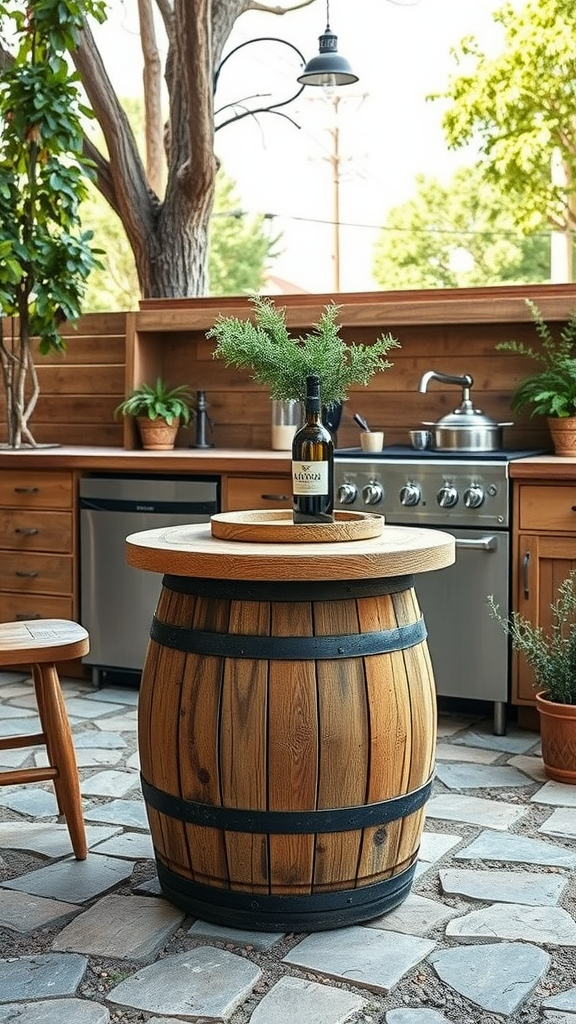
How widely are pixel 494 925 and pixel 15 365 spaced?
3.74 m

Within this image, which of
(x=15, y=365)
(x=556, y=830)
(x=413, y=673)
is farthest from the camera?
(x=15, y=365)

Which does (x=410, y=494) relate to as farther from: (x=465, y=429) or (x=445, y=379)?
(x=445, y=379)

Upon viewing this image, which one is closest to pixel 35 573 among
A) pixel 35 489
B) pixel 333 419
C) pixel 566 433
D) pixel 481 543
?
pixel 35 489

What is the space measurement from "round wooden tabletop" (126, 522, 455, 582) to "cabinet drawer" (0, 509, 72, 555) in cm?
232

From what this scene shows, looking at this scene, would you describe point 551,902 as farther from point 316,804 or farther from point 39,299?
point 39,299

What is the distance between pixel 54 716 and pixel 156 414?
7.86 ft

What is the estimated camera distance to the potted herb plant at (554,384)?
14.3ft

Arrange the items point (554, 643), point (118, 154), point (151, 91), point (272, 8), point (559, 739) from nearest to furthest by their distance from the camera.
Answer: point (559, 739) → point (554, 643) → point (118, 154) → point (272, 8) → point (151, 91)

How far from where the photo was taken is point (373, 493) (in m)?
4.30

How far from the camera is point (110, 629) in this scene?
15.8ft

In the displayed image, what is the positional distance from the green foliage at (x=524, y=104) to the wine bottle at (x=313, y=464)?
11.1m

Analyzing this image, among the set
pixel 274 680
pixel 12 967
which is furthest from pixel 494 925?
pixel 12 967

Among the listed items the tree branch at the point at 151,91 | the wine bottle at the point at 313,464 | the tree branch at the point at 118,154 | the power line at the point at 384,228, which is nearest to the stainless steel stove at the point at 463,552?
the wine bottle at the point at 313,464

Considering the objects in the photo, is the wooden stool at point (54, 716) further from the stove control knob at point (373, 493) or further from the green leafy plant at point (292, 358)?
the stove control knob at point (373, 493)
